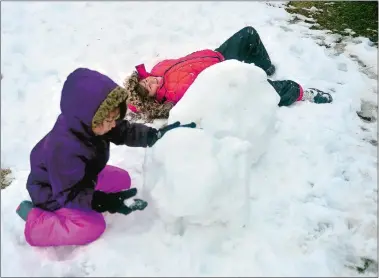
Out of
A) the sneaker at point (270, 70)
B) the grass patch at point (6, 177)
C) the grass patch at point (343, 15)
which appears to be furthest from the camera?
the grass patch at point (343, 15)

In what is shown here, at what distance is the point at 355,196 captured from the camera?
2.92 m

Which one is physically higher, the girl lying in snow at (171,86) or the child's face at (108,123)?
the child's face at (108,123)

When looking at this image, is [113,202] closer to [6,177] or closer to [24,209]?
[24,209]

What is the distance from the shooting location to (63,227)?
258cm

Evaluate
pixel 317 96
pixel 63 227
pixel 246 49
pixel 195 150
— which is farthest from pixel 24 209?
pixel 317 96

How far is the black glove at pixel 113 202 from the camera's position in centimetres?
261

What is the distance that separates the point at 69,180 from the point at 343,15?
3.38m

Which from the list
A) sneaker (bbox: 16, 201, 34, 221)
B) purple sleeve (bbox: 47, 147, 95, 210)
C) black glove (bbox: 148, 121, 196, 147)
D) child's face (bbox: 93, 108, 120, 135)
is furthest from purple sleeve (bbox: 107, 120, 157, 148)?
sneaker (bbox: 16, 201, 34, 221)

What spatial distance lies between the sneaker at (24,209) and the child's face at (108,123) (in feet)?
1.88

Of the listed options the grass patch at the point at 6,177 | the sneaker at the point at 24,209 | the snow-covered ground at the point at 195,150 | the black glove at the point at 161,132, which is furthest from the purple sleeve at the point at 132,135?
the grass patch at the point at 6,177

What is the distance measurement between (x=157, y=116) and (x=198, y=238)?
1187mm

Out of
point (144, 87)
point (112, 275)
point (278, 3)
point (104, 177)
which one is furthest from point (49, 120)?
point (278, 3)

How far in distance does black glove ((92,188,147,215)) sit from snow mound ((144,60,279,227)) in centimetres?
12

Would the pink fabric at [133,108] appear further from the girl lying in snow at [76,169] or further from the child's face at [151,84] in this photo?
the girl lying in snow at [76,169]
